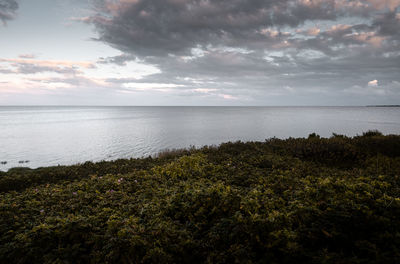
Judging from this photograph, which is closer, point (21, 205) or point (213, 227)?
point (213, 227)

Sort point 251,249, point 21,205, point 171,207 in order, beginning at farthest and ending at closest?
point 21,205 → point 171,207 → point 251,249

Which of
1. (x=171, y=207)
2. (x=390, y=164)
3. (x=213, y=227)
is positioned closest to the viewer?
(x=213, y=227)

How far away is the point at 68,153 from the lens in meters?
32.7

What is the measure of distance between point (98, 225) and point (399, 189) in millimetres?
8141

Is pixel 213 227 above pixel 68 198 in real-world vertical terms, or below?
above

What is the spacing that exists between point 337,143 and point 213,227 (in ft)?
42.6

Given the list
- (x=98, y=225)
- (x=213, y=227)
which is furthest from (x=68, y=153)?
(x=213, y=227)

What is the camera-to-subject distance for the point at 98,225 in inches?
214

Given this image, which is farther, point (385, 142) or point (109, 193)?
point (385, 142)

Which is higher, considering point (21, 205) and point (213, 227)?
point (213, 227)

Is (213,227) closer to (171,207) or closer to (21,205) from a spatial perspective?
(171,207)

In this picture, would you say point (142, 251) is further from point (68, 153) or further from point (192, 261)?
point (68, 153)

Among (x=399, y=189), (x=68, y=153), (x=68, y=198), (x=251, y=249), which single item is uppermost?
(x=399, y=189)

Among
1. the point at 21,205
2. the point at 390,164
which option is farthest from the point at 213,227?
the point at 390,164
